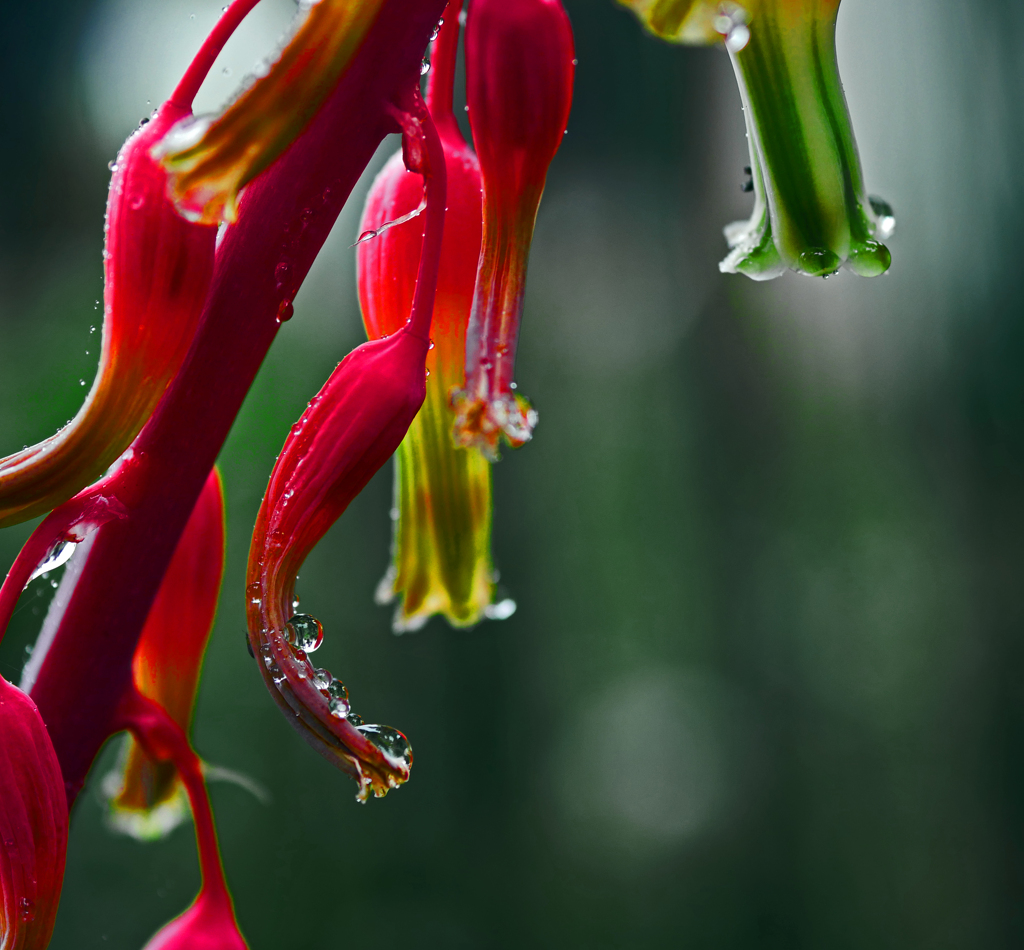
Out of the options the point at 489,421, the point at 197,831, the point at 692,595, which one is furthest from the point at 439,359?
the point at 692,595

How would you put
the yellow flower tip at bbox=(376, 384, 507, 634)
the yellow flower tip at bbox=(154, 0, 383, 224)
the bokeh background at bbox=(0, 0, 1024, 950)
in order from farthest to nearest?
the bokeh background at bbox=(0, 0, 1024, 950)
the yellow flower tip at bbox=(376, 384, 507, 634)
the yellow flower tip at bbox=(154, 0, 383, 224)

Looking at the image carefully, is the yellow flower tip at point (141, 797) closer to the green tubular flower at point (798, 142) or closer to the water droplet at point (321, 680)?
the water droplet at point (321, 680)

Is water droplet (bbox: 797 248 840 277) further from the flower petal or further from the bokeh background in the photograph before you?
the bokeh background

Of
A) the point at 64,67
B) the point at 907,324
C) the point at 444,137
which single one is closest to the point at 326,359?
the point at 64,67

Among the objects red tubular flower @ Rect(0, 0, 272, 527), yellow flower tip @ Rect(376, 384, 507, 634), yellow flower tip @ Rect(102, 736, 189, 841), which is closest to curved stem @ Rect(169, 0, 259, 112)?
red tubular flower @ Rect(0, 0, 272, 527)

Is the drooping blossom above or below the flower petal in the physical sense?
below

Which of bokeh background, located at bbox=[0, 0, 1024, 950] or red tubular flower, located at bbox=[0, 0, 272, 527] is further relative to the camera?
bokeh background, located at bbox=[0, 0, 1024, 950]

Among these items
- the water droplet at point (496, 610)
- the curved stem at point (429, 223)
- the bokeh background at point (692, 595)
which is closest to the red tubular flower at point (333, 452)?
the curved stem at point (429, 223)
